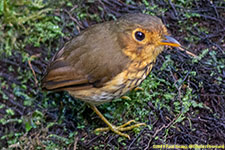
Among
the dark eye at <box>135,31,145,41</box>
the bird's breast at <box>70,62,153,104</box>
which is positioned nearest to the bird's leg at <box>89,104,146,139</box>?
the bird's breast at <box>70,62,153,104</box>

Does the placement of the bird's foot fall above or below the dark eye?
below

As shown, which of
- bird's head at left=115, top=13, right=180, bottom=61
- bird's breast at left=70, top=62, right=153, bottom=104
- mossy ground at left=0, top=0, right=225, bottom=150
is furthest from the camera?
mossy ground at left=0, top=0, right=225, bottom=150

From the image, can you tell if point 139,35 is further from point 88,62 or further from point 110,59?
point 88,62

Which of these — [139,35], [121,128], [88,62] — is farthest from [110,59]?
[121,128]

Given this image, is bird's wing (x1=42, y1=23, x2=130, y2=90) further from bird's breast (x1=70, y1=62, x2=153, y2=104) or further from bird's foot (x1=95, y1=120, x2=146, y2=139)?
bird's foot (x1=95, y1=120, x2=146, y2=139)

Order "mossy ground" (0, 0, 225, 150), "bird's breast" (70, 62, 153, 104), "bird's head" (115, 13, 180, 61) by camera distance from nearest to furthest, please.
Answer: "bird's head" (115, 13, 180, 61)
"bird's breast" (70, 62, 153, 104)
"mossy ground" (0, 0, 225, 150)

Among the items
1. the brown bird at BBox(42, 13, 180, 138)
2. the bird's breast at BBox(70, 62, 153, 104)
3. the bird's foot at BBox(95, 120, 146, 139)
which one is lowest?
the bird's foot at BBox(95, 120, 146, 139)
